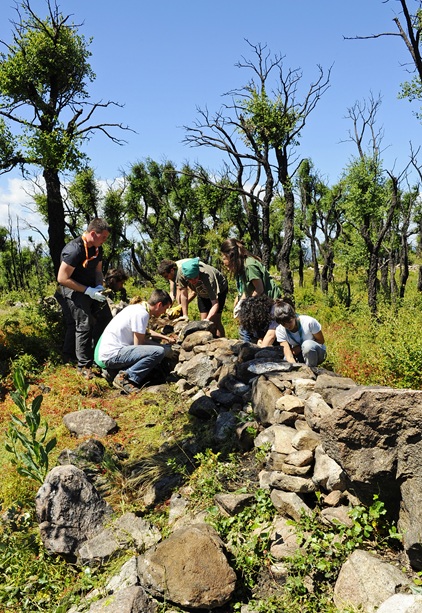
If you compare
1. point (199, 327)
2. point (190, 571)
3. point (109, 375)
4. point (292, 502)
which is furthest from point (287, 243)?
point (190, 571)

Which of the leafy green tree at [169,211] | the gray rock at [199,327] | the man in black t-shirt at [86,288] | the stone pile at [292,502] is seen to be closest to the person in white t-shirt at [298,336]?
the stone pile at [292,502]

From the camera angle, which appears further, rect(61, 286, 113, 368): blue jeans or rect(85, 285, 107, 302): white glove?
rect(61, 286, 113, 368): blue jeans

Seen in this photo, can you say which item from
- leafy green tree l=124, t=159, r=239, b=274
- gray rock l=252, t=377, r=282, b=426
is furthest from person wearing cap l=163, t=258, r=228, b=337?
leafy green tree l=124, t=159, r=239, b=274

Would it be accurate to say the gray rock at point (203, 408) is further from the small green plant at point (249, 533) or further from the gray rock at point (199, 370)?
the small green plant at point (249, 533)

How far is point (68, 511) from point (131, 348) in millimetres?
2886

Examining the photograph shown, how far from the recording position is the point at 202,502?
3.57m

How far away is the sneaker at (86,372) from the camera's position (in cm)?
662

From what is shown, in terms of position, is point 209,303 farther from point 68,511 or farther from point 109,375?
point 68,511

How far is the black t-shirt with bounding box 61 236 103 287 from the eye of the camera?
6484mm

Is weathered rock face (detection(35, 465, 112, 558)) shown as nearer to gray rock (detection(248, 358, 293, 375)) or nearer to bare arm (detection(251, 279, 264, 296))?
gray rock (detection(248, 358, 293, 375))

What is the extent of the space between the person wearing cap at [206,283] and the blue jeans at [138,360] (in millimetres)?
1252

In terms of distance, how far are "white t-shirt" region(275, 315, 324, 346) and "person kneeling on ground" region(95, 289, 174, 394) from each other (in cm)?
158

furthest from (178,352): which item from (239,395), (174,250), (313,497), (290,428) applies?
(174,250)

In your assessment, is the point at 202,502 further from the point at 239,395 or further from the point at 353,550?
the point at 239,395
